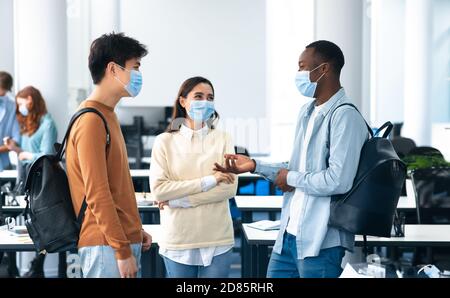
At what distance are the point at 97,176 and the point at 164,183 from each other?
0.81 metres

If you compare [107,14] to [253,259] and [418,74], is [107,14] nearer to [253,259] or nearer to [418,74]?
[418,74]

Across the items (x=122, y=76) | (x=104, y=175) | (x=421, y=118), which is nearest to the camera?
(x=104, y=175)

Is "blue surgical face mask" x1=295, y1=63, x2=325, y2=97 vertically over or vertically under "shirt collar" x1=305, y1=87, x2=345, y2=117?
over

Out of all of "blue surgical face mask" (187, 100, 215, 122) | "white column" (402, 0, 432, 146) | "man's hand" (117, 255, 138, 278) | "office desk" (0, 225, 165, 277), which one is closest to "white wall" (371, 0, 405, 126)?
"white column" (402, 0, 432, 146)

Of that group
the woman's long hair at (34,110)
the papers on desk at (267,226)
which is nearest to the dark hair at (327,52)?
the papers on desk at (267,226)

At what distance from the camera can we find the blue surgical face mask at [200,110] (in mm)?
2414

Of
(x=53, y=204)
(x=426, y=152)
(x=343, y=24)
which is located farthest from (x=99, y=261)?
(x=426, y=152)

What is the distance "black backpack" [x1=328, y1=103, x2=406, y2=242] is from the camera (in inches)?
69.7

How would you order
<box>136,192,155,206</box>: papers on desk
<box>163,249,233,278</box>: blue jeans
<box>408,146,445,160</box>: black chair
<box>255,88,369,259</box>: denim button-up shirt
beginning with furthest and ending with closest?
1. <box>408,146,445,160</box>: black chair
2. <box>136,192,155,206</box>: papers on desk
3. <box>163,249,233,278</box>: blue jeans
4. <box>255,88,369,259</box>: denim button-up shirt

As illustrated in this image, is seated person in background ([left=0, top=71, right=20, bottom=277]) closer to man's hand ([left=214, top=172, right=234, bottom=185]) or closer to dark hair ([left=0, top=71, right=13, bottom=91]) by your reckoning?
dark hair ([left=0, top=71, right=13, bottom=91])

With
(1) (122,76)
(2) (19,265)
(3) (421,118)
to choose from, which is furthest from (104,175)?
(3) (421,118)

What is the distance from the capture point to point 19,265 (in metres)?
4.54
